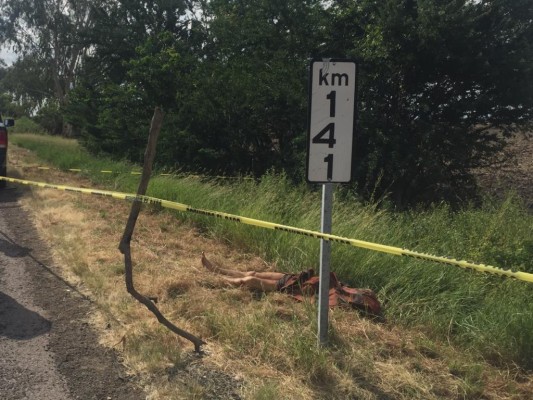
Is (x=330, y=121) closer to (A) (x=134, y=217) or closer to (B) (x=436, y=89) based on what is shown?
(A) (x=134, y=217)

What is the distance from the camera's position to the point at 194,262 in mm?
5871

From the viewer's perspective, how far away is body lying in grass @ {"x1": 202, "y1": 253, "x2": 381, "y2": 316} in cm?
438

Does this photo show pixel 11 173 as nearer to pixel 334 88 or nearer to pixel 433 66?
pixel 433 66

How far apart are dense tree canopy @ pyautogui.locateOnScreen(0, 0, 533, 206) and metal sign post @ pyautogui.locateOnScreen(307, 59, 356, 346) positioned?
446 centimetres

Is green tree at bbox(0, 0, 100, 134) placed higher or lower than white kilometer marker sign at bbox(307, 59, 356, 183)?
higher

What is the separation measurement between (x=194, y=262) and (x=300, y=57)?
9.06m

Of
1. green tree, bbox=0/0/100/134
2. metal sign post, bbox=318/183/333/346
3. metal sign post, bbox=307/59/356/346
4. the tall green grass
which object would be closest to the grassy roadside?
the tall green grass

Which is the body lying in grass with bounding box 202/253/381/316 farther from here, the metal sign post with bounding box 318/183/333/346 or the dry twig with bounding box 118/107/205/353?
the dry twig with bounding box 118/107/205/353

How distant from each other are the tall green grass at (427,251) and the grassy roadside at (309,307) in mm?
15

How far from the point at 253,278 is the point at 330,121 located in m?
2.03

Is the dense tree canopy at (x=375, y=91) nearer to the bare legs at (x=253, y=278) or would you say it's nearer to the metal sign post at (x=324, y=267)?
the bare legs at (x=253, y=278)

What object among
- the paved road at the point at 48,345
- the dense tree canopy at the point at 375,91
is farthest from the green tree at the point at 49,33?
the paved road at the point at 48,345

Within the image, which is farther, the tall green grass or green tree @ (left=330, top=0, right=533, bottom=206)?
green tree @ (left=330, top=0, right=533, bottom=206)

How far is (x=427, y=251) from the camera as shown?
5797 mm
